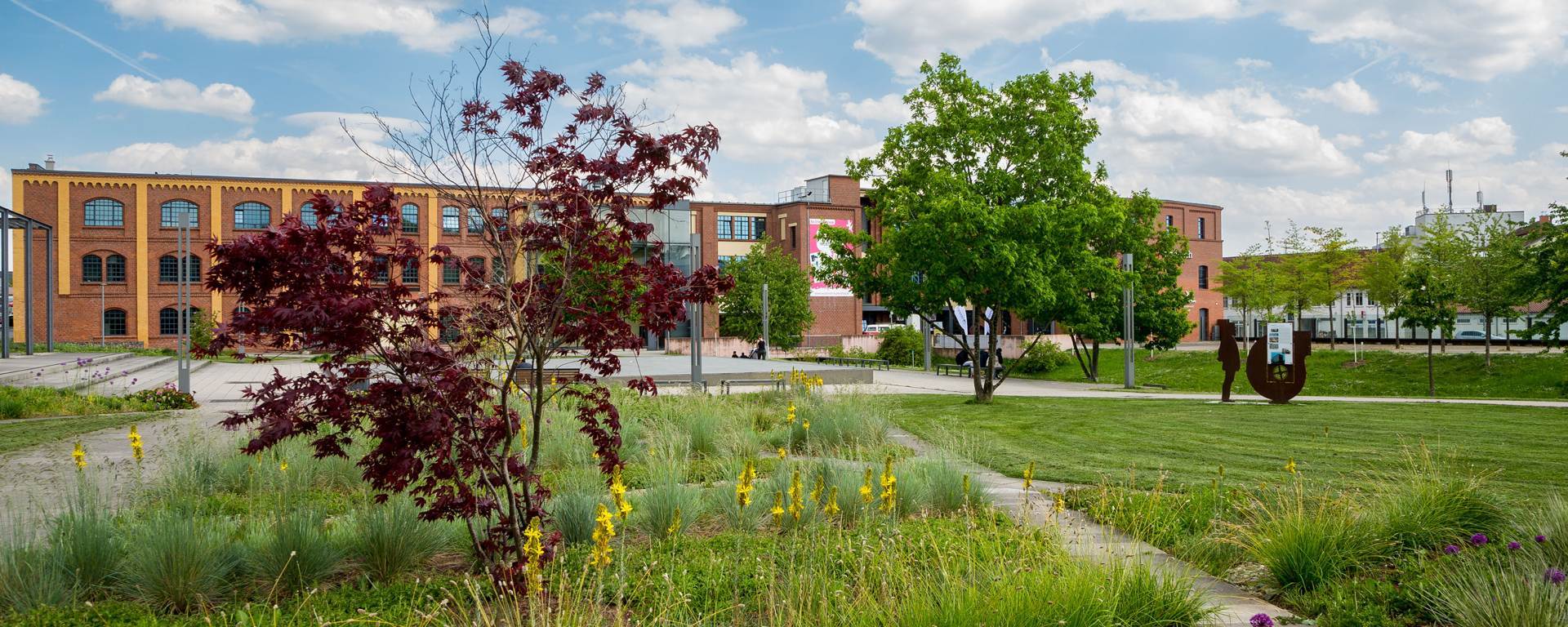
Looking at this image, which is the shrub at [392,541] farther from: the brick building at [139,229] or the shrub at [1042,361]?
the brick building at [139,229]

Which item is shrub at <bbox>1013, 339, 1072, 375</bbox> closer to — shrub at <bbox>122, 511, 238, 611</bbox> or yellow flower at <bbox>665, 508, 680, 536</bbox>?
yellow flower at <bbox>665, 508, 680, 536</bbox>

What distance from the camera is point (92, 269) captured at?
50938 millimetres

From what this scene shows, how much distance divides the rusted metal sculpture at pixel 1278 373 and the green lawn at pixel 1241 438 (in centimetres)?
46

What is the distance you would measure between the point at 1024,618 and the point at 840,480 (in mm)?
3054

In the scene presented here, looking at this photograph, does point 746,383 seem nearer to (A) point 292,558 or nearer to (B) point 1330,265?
(A) point 292,558

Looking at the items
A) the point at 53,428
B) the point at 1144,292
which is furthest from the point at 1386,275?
the point at 53,428

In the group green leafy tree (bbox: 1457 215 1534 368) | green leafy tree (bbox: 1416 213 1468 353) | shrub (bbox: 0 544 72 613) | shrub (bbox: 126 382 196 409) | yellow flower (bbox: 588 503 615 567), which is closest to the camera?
yellow flower (bbox: 588 503 615 567)

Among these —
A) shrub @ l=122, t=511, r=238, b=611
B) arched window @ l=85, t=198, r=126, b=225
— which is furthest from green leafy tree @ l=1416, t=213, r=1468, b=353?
arched window @ l=85, t=198, r=126, b=225

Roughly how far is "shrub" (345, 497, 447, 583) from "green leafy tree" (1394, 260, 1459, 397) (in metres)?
31.3

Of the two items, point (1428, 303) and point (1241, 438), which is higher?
point (1428, 303)

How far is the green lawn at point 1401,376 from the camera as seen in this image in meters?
27.5

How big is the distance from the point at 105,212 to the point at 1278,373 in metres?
56.1

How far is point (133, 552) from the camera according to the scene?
4.90 m

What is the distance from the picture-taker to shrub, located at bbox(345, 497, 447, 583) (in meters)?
5.30
